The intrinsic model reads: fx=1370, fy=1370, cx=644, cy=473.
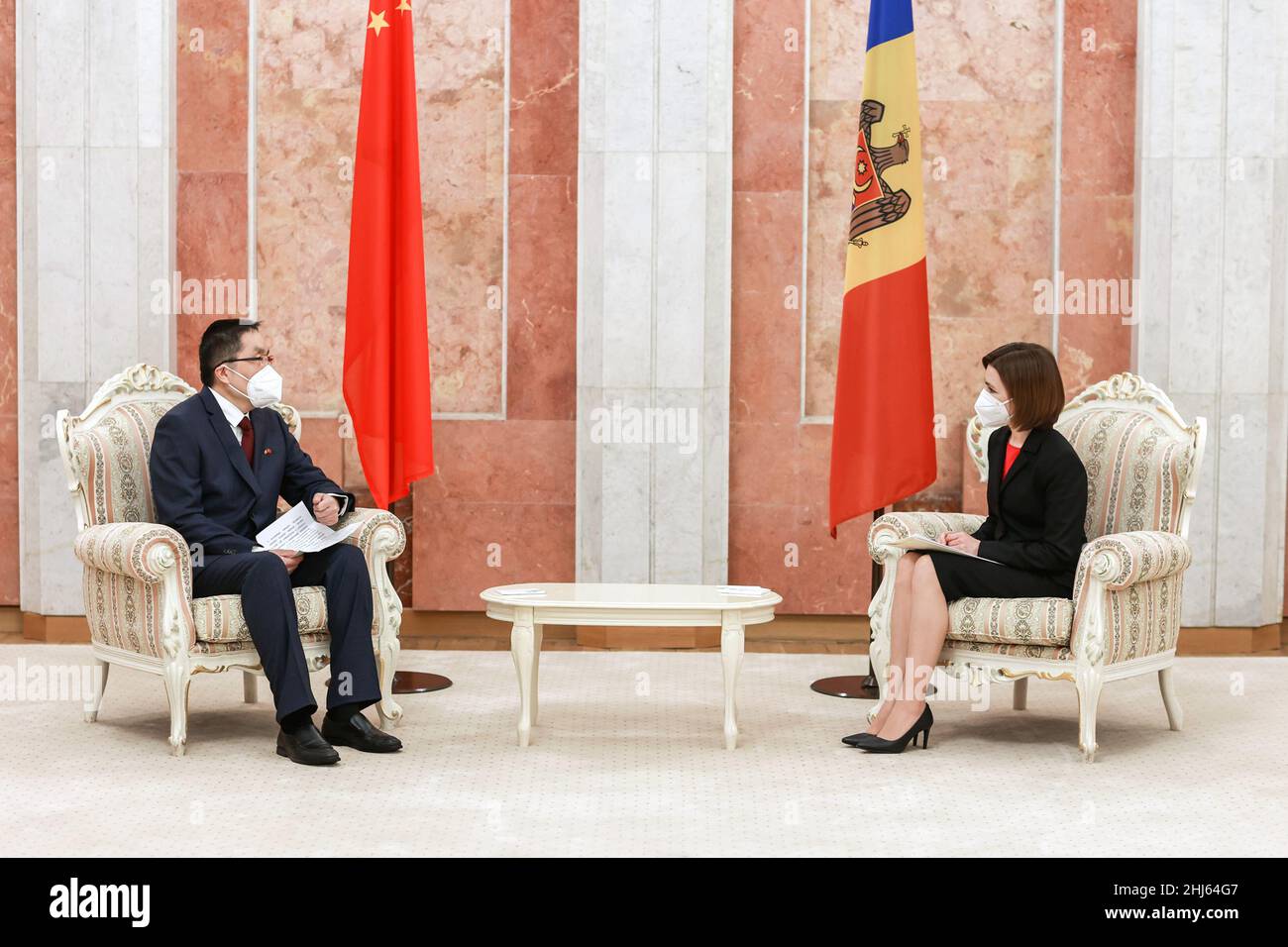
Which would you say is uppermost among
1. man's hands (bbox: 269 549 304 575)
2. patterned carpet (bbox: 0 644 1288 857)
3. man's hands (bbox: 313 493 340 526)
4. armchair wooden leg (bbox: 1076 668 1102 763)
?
man's hands (bbox: 313 493 340 526)

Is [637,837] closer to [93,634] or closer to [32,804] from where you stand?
[32,804]

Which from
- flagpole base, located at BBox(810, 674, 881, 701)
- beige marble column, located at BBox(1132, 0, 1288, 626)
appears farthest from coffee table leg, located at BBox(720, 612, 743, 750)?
beige marble column, located at BBox(1132, 0, 1288, 626)

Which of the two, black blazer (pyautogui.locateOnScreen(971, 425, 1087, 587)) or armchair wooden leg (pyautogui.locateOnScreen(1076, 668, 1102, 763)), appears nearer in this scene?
armchair wooden leg (pyautogui.locateOnScreen(1076, 668, 1102, 763))

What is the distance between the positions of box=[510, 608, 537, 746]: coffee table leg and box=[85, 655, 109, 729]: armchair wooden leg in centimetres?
158

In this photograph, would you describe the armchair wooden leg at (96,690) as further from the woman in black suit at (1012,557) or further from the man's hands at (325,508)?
the woman in black suit at (1012,557)

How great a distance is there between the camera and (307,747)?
4488 mm

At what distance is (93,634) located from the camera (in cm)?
502

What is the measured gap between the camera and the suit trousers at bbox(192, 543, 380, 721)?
14.8ft

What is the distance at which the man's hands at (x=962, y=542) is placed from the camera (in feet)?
15.7

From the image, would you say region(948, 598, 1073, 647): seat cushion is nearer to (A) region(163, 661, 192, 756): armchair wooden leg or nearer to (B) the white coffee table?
(B) the white coffee table

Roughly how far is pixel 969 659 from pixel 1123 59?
11.9 feet

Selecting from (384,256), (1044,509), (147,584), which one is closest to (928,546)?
(1044,509)

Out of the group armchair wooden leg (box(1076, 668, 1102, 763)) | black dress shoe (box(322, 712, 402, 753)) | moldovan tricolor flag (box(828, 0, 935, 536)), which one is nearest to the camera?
armchair wooden leg (box(1076, 668, 1102, 763))

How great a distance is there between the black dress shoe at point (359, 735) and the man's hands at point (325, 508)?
70cm
